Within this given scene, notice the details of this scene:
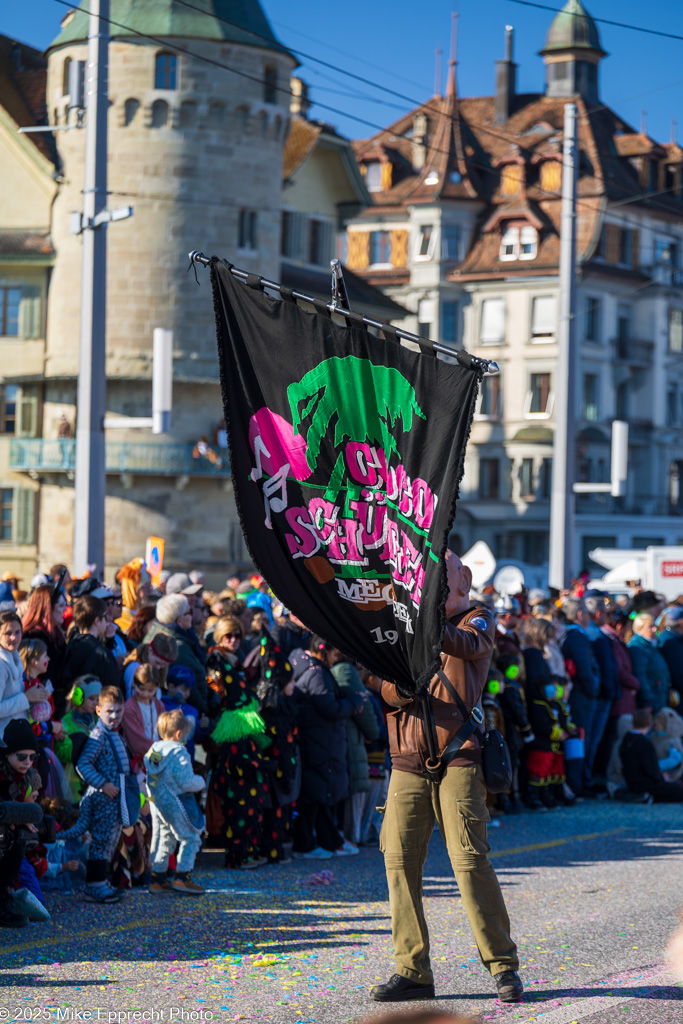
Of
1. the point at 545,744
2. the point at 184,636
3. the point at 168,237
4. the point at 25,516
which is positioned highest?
the point at 168,237

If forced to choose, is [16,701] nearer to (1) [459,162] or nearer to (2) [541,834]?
(2) [541,834]

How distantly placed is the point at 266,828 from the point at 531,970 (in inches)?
143

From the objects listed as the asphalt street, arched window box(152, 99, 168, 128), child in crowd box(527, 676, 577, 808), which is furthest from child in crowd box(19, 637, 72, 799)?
arched window box(152, 99, 168, 128)

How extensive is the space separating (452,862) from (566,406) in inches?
740

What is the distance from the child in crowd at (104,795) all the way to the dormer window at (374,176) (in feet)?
197

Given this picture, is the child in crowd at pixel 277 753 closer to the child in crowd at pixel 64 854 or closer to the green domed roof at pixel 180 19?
the child in crowd at pixel 64 854

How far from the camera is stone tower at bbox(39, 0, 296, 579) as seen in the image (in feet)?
119

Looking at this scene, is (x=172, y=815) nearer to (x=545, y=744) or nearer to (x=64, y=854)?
(x=64, y=854)

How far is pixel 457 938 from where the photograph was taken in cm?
862

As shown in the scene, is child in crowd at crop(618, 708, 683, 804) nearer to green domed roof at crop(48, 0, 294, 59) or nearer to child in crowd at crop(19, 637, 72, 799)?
child in crowd at crop(19, 637, 72, 799)

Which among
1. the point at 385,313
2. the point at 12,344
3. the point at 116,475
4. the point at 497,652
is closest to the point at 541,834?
the point at 497,652

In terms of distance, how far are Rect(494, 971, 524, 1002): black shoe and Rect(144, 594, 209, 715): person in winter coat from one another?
433 cm

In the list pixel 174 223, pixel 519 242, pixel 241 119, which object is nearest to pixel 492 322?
pixel 519 242

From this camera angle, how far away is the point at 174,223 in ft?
120
